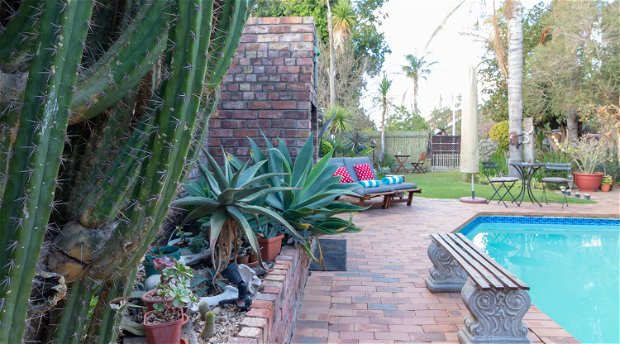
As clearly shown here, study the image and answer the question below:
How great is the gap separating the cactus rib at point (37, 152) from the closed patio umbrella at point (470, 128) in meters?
9.61

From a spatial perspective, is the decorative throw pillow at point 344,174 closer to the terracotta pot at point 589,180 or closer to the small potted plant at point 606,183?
the terracotta pot at point 589,180

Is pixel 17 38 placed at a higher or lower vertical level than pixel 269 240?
higher

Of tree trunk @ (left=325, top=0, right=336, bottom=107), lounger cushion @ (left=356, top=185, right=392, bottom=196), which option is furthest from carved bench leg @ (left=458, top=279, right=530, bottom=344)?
tree trunk @ (left=325, top=0, right=336, bottom=107)

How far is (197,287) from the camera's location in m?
2.71

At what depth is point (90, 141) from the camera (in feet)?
4.68

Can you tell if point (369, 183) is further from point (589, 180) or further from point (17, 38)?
point (17, 38)

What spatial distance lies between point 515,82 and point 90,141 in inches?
523

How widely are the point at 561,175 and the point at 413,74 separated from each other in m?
26.3

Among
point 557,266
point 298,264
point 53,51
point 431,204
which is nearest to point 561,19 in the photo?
point 431,204

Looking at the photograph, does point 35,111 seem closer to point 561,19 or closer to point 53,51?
point 53,51

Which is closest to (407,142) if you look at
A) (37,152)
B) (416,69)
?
(416,69)

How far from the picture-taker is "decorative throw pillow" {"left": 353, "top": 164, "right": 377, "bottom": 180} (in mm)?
9445

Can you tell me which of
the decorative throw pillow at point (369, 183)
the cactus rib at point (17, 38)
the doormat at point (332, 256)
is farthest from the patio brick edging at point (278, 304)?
the decorative throw pillow at point (369, 183)

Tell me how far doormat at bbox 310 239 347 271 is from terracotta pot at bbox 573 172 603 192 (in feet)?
32.0
